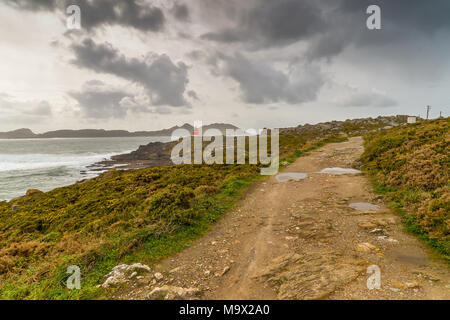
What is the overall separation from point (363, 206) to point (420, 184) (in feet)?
8.38

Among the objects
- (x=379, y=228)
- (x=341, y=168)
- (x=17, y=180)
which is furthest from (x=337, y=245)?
(x=17, y=180)

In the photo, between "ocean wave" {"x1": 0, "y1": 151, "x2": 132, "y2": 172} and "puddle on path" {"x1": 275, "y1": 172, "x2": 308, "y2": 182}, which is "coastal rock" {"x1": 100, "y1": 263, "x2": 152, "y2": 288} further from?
"ocean wave" {"x1": 0, "y1": 151, "x2": 132, "y2": 172}

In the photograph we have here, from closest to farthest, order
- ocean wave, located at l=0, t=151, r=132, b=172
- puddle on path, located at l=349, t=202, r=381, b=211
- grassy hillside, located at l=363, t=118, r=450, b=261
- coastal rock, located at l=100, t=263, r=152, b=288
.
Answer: coastal rock, located at l=100, t=263, r=152, b=288 → grassy hillside, located at l=363, t=118, r=450, b=261 → puddle on path, located at l=349, t=202, r=381, b=211 → ocean wave, located at l=0, t=151, r=132, b=172

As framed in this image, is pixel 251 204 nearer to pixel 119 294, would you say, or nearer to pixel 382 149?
pixel 119 294

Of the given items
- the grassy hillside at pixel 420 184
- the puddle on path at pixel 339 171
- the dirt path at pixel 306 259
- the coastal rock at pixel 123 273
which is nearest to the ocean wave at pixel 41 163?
the coastal rock at pixel 123 273

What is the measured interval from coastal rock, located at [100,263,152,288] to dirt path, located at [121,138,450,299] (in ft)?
1.10

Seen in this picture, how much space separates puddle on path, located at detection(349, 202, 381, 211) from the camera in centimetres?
797

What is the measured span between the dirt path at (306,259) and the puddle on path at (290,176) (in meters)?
4.56

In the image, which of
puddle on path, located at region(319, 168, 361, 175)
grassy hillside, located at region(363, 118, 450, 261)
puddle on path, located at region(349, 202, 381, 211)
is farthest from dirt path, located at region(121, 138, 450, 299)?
puddle on path, located at region(319, 168, 361, 175)

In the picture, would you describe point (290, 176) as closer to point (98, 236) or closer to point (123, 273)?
point (98, 236)

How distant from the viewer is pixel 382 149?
15031mm

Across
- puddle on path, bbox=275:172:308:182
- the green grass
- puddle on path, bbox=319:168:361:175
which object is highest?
puddle on path, bbox=319:168:361:175
